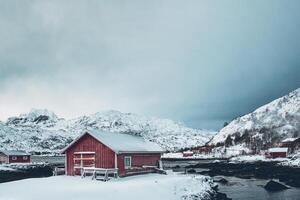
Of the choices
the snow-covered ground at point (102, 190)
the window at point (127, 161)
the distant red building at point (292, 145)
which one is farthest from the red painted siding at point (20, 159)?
the distant red building at point (292, 145)

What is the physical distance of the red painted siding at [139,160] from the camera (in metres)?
40.9

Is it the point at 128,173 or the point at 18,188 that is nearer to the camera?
the point at 18,188

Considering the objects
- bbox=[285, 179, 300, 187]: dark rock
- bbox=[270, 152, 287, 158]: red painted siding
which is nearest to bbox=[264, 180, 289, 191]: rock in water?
bbox=[285, 179, 300, 187]: dark rock

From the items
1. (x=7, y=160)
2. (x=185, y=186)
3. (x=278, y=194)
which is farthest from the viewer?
(x=7, y=160)

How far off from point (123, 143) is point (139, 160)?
2965 millimetres

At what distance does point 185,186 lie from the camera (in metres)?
35.2

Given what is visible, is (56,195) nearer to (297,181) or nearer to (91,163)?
(91,163)

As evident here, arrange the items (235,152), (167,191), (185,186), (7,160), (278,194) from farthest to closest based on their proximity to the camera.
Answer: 1. (235,152)
2. (7,160)
3. (278,194)
4. (185,186)
5. (167,191)

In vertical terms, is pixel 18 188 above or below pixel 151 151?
below

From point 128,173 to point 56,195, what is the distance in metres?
14.8

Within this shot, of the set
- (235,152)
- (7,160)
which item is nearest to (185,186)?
(7,160)

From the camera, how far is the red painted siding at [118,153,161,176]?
40.9 metres

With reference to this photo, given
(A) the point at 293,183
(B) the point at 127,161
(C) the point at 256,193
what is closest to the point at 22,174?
(B) the point at 127,161

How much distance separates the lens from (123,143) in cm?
4334
